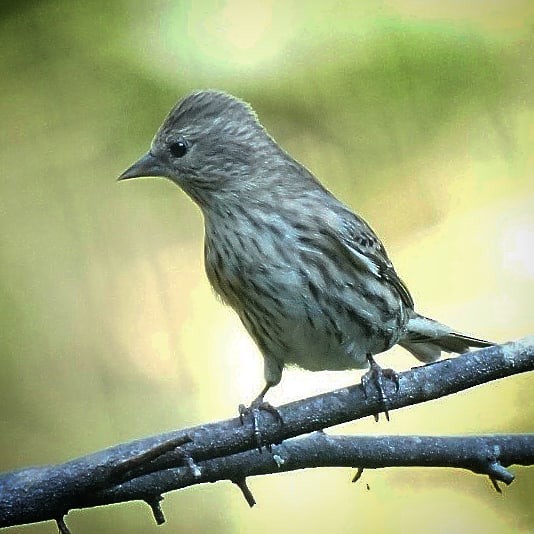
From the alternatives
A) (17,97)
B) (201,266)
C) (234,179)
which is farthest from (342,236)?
(17,97)

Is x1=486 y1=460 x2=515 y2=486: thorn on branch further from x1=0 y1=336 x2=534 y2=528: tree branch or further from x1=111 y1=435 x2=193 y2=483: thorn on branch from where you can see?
x1=111 y1=435 x2=193 y2=483: thorn on branch

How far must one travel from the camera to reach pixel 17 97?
5.01ft

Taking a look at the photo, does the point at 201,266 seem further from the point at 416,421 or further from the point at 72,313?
the point at 416,421

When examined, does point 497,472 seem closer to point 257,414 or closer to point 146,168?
point 257,414

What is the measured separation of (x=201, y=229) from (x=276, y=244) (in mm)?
366

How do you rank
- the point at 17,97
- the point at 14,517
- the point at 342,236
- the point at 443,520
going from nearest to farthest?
the point at 14,517
the point at 342,236
the point at 443,520
the point at 17,97

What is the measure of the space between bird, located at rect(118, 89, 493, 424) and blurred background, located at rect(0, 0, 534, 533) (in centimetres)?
23

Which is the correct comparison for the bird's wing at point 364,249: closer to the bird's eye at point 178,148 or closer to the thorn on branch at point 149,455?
the bird's eye at point 178,148

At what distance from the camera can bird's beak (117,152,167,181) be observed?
3.75 ft

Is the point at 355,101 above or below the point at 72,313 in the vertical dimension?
above

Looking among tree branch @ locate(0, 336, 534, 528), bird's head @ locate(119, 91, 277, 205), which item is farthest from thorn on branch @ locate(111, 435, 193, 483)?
bird's head @ locate(119, 91, 277, 205)

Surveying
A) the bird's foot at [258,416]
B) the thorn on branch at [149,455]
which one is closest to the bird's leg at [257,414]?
the bird's foot at [258,416]

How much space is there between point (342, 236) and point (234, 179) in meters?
0.17

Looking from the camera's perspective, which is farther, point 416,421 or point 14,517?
point 416,421
